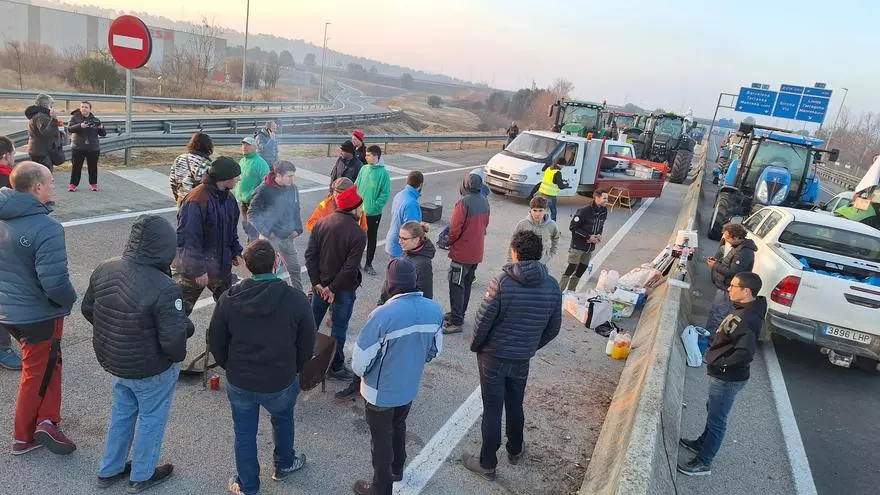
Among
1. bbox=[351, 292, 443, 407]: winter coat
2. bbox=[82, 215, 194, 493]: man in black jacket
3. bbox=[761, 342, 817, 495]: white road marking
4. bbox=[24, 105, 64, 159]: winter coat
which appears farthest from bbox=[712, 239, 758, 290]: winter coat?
bbox=[24, 105, 64, 159]: winter coat

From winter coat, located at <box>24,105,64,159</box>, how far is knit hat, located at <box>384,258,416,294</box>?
25.0 feet

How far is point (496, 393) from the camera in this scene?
13.6 feet

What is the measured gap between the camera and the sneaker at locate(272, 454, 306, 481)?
386 centimetres

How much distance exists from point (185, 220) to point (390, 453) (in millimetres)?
2590

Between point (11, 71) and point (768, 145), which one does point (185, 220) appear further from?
point (11, 71)

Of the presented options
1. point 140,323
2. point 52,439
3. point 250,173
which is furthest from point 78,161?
point 140,323

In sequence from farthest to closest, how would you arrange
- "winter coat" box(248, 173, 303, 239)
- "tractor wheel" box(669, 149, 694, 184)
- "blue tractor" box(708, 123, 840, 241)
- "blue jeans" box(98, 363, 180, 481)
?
"tractor wheel" box(669, 149, 694, 184) → "blue tractor" box(708, 123, 840, 241) → "winter coat" box(248, 173, 303, 239) → "blue jeans" box(98, 363, 180, 481)

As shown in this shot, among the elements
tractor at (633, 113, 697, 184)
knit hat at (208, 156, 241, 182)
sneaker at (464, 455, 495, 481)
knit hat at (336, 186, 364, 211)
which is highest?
tractor at (633, 113, 697, 184)

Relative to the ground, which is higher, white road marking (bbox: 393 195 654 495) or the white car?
the white car

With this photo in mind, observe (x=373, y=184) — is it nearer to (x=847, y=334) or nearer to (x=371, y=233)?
(x=371, y=233)

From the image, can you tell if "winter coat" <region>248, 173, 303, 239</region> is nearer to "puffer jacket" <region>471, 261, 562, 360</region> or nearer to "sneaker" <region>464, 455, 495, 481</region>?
"puffer jacket" <region>471, 261, 562, 360</region>

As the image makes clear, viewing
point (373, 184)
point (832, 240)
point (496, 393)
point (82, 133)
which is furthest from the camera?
point (82, 133)

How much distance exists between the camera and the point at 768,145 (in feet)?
50.2

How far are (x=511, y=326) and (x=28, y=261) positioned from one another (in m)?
3.22
